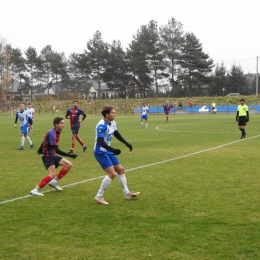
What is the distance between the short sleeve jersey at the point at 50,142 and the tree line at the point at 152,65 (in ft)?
243

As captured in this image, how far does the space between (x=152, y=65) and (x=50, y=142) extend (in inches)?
2993

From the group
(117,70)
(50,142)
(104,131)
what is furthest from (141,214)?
(117,70)

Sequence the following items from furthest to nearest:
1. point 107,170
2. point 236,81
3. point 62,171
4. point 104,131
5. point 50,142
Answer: point 236,81
point 62,171
point 50,142
point 107,170
point 104,131

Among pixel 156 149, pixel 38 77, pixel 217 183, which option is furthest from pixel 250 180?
pixel 38 77

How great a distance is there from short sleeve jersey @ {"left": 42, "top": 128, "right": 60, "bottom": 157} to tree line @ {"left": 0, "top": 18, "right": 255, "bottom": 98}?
7410 centimetres

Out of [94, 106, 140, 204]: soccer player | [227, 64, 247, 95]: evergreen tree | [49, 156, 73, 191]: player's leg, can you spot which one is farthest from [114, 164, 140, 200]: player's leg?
[227, 64, 247, 95]: evergreen tree

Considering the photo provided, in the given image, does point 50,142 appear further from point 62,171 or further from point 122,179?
point 122,179

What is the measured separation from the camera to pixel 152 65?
84.4 m

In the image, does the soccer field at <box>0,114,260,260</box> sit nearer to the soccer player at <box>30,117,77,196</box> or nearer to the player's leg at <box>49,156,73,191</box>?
the player's leg at <box>49,156,73,191</box>

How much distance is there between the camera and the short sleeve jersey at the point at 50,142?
968cm

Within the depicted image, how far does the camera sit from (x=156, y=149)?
18.8 metres

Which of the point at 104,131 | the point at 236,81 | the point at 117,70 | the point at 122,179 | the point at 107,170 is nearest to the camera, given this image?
the point at 104,131

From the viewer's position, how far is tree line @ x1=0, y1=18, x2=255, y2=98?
83375mm

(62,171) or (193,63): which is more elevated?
(193,63)
